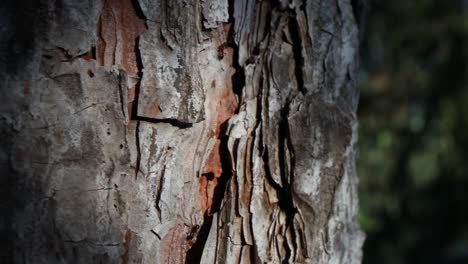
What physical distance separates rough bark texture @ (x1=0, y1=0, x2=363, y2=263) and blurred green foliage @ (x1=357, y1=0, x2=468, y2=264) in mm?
3104

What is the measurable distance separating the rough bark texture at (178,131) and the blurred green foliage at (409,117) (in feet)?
10.2

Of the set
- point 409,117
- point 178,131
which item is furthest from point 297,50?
point 409,117

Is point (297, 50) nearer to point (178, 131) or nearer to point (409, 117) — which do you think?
point (178, 131)

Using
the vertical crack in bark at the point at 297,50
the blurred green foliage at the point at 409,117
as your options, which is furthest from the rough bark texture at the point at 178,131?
the blurred green foliage at the point at 409,117

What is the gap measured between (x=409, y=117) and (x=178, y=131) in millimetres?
3677

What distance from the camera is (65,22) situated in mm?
887

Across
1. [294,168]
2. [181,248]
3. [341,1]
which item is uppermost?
[341,1]

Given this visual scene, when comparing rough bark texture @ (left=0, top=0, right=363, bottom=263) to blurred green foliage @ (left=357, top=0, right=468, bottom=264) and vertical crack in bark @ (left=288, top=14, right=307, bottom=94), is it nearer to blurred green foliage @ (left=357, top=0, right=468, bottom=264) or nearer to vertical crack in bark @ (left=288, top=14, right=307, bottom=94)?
vertical crack in bark @ (left=288, top=14, right=307, bottom=94)

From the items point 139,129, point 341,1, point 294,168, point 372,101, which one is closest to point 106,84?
point 139,129

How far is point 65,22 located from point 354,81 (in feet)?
1.91

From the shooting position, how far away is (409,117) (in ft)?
14.5

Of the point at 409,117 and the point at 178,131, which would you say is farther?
the point at 409,117

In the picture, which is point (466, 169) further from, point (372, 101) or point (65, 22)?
point (65, 22)

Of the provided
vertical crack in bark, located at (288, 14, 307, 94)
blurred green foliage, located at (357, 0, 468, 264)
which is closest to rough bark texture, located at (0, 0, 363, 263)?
vertical crack in bark, located at (288, 14, 307, 94)
